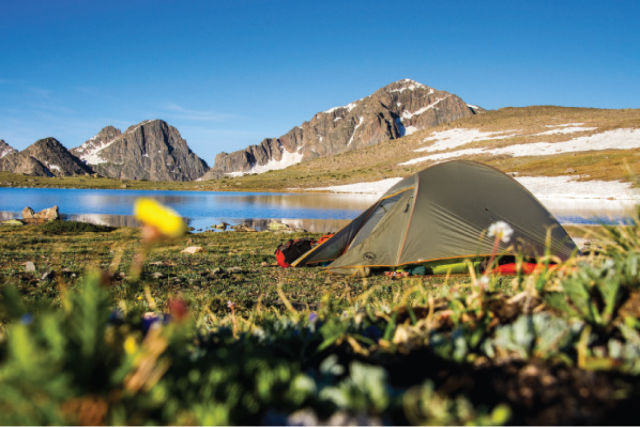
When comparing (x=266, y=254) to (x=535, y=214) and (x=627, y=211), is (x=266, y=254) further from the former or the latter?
(x=627, y=211)

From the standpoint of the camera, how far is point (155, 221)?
987 mm

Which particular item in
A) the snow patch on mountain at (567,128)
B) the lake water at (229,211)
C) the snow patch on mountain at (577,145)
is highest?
the snow patch on mountain at (567,128)

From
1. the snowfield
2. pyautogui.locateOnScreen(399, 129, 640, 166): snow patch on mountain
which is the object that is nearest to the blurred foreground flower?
the snowfield

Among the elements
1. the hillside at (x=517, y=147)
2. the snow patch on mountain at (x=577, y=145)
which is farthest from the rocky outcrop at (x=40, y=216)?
the snow patch on mountain at (x=577, y=145)

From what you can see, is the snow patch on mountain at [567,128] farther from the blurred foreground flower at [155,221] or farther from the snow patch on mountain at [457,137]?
the blurred foreground flower at [155,221]

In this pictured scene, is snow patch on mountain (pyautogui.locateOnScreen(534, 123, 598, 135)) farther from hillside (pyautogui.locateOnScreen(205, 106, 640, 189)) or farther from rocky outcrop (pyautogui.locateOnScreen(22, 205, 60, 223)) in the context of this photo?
rocky outcrop (pyautogui.locateOnScreen(22, 205, 60, 223))

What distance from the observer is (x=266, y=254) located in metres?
12.1

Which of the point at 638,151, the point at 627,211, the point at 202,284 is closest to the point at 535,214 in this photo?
the point at 627,211

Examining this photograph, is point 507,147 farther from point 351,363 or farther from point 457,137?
point 351,363

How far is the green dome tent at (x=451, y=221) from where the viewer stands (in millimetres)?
8102

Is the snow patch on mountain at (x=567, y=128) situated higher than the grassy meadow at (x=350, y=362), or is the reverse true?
the snow patch on mountain at (x=567, y=128)

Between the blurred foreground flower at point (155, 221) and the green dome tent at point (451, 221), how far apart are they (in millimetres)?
7545

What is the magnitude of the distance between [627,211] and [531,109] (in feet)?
460

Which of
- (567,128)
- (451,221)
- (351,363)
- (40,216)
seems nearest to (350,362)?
(351,363)
